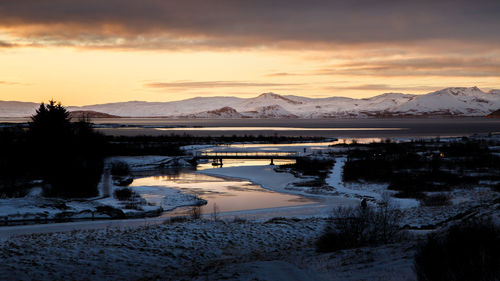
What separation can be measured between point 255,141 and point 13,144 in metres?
65.8

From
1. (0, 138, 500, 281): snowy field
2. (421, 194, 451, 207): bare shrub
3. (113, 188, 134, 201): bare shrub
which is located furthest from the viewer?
(113, 188, 134, 201): bare shrub

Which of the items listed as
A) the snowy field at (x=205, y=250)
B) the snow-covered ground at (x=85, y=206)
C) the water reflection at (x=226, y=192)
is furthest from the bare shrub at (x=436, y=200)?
the snow-covered ground at (x=85, y=206)

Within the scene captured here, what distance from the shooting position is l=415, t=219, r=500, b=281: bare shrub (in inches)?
385

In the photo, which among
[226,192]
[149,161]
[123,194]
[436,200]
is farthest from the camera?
[149,161]

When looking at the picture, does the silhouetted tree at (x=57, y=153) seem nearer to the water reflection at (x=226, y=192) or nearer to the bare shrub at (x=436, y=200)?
the water reflection at (x=226, y=192)

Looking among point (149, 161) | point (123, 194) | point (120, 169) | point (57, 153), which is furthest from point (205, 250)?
point (149, 161)

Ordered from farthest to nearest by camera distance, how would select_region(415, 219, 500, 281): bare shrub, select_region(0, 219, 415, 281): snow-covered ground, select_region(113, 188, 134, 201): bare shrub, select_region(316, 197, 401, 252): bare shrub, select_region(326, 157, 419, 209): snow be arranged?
select_region(113, 188, 134, 201): bare shrub < select_region(326, 157, 419, 209): snow < select_region(316, 197, 401, 252): bare shrub < select_region(0, 219, 415, 281): snow-covered ground < select_region(415, 219, 500, 281): bare shrub

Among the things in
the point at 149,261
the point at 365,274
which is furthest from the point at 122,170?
the point at 365,274

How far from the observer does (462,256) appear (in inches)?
429

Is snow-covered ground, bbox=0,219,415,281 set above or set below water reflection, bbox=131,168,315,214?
above

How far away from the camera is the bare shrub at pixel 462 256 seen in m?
9.79

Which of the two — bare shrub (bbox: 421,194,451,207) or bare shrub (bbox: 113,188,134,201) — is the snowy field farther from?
bare shrub (bbox: 113,188,134,201)

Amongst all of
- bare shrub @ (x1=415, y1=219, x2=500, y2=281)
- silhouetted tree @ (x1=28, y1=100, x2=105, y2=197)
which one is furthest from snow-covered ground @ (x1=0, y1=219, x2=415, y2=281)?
silhouetted tree @ (x1=28, y1=100, x2=105, y2=197)

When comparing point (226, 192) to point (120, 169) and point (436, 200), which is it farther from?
point (120, 169)
